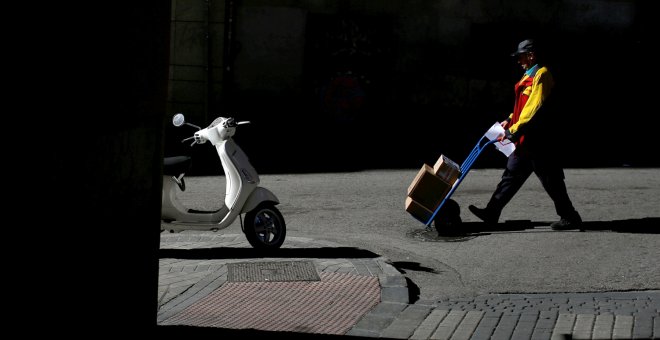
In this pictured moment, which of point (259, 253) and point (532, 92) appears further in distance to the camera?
point (532, 92)

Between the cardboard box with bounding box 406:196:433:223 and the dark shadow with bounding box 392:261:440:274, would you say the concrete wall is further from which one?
the dark shadow with bounding box 392:261:440:274

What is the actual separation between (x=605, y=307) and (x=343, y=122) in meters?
12.7

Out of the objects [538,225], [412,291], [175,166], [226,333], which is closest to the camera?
[226,333]

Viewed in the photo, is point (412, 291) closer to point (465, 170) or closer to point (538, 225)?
point (465, 170)

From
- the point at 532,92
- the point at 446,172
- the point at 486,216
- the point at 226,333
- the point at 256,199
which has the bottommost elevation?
the point at 486,216

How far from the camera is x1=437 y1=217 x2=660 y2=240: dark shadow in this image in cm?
1117

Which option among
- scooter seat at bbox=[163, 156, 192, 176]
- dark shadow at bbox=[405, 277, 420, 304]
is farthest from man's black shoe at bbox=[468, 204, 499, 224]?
scooter seat at bbox=[163, 156, 192, 176]

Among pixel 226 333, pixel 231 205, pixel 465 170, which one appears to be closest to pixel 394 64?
pixel 465 170

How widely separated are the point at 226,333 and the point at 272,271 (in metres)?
2.02

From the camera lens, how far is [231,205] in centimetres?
1030

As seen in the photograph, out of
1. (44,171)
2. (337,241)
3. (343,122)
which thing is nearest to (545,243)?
(337,241)

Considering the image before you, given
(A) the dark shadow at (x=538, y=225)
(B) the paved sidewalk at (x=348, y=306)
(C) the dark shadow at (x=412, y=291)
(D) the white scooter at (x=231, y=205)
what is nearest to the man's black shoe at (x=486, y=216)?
(A) the dark shadow at (x=538, y=225)

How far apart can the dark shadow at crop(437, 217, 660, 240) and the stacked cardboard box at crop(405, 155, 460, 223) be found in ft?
0.93

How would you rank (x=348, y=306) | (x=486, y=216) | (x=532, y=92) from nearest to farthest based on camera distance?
(x=348, y=306) → (x=532, y=92) → (x=486, y=216)
